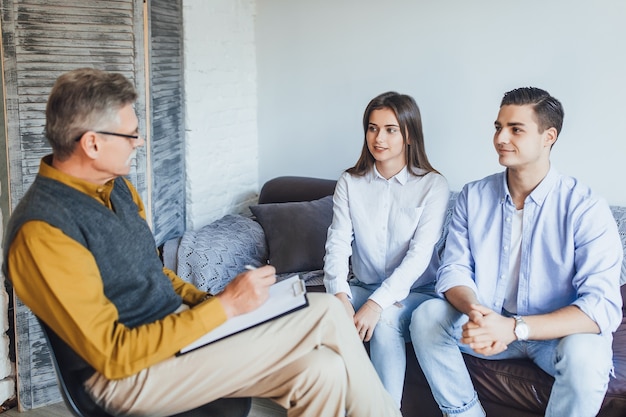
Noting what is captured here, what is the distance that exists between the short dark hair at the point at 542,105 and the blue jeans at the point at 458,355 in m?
0.67

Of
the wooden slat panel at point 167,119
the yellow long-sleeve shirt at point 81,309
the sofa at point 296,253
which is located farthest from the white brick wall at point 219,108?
the yellow long-sleeve shirt at point 81,309

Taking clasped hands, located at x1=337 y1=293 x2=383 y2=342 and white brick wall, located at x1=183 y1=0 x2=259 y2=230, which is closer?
clasped hands, located at x1=337 y1=293 x2=383 y2=342

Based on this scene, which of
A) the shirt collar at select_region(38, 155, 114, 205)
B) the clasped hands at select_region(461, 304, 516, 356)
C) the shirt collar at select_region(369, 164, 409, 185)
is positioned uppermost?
the shirt collar at select_region(38, 155, 114, 205)

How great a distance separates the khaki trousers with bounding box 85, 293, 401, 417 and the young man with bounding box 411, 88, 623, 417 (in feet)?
1.52

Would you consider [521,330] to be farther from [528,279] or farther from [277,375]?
[277,375]

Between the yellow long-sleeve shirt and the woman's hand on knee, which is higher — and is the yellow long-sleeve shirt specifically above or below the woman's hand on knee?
above

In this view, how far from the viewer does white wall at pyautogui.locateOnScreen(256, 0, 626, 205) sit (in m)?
2.91

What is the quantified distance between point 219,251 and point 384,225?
0.77 metres

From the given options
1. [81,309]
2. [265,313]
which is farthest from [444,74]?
[81,309]

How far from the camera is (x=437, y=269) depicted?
265cm

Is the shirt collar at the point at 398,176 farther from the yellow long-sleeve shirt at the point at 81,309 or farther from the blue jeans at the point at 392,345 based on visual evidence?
the yellow long-sleeve shirt at the point at 81,309

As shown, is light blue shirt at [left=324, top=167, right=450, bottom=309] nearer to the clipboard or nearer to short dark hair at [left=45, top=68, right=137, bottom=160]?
the clipboard

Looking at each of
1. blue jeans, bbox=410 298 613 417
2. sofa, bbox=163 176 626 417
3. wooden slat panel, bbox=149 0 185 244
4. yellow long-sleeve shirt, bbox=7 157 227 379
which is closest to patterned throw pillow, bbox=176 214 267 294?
sofa, bbox=163 176 626 417

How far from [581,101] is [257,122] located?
1.64 m
